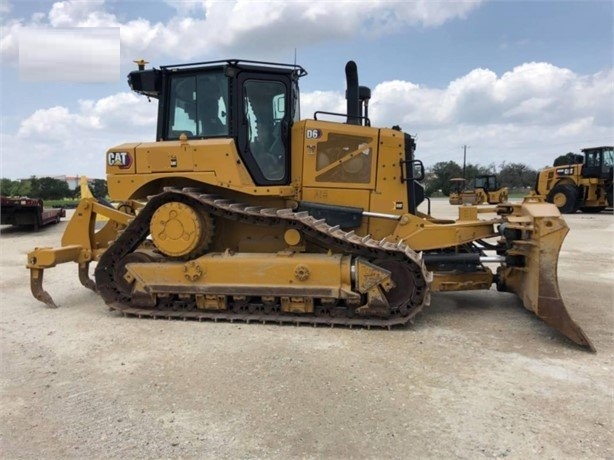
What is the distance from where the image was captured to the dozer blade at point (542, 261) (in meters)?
4.91

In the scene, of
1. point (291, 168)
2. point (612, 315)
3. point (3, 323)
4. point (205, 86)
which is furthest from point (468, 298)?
point (3, 323)

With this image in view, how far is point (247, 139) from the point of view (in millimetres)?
6141

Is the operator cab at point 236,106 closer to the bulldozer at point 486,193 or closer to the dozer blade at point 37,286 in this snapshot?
the dozer blade at point 37,286

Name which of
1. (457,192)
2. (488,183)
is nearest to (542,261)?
(488,183)

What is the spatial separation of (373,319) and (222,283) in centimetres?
183

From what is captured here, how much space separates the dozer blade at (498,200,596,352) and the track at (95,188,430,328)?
1.13 metres

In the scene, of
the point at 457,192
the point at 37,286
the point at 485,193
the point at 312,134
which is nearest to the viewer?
the point at 312,134

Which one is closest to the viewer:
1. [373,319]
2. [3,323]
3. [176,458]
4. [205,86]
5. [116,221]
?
[176,458]

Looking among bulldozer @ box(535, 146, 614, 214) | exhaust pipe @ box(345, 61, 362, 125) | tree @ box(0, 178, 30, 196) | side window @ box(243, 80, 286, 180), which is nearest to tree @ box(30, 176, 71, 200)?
tree @ box(0, 178, 30, 196)

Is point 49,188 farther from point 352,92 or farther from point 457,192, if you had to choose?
point 352,92

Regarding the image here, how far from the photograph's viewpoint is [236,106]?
610cm

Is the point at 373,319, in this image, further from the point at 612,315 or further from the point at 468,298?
the point at 612,315

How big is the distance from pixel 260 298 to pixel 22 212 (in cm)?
1474

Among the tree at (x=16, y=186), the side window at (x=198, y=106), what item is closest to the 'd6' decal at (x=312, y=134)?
the side window at (x=198, y=106)
